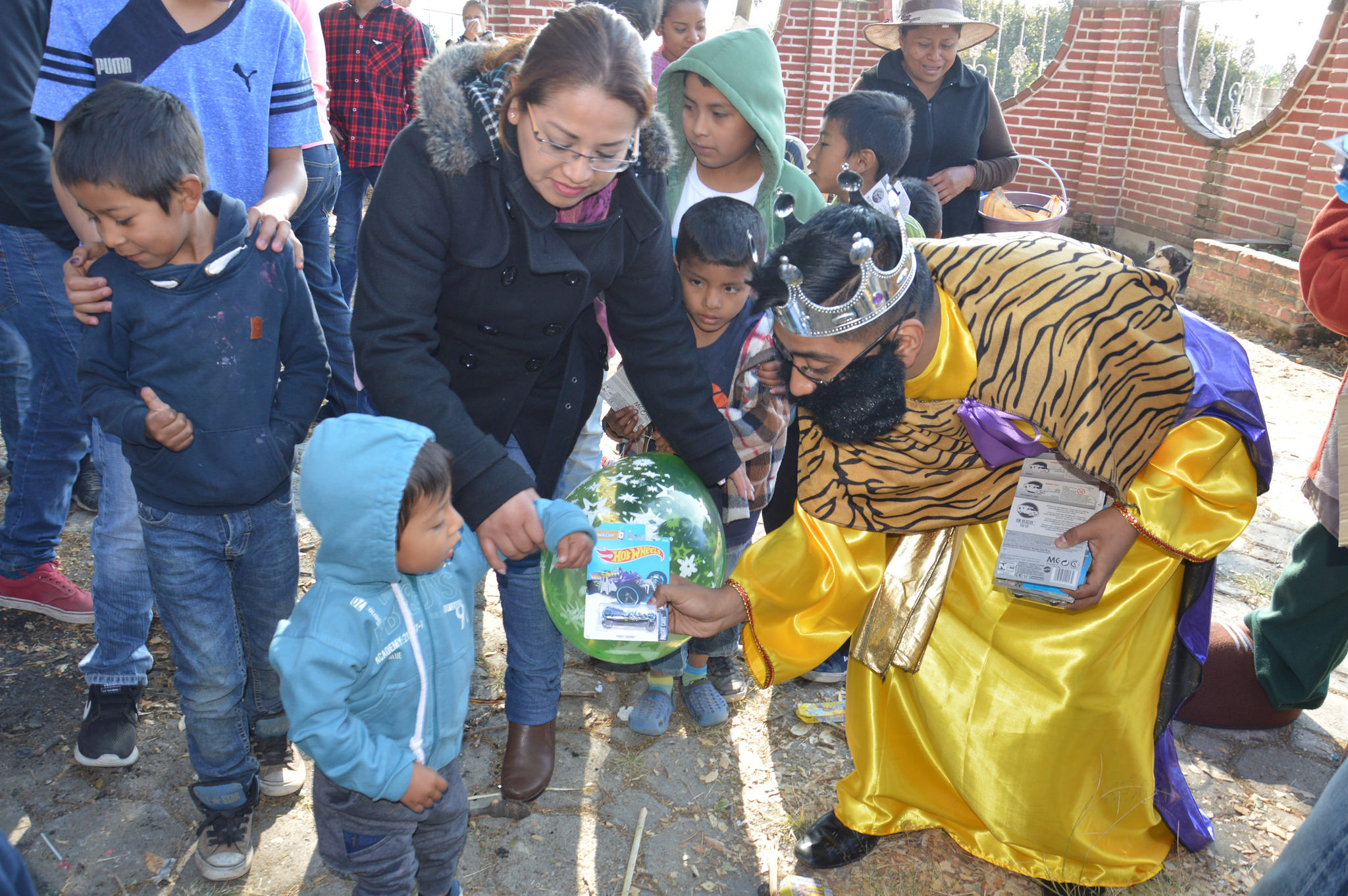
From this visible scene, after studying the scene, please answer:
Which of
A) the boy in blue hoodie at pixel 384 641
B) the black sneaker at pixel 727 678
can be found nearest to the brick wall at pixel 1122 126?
the black sneaker at pixel 727 678

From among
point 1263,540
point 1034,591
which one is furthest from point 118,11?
point 1263,540

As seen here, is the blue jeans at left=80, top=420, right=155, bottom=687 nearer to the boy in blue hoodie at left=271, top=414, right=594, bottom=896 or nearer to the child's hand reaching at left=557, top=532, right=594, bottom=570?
the boy in blue hoodie at left=271, top=414, right=594, bottom=896

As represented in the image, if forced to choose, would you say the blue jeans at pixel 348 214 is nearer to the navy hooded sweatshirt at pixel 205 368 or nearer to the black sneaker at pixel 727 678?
the navy hooded sweatshirt at pixel 205 368

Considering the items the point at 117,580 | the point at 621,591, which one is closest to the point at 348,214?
the point at 117,580

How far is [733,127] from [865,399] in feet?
4.60

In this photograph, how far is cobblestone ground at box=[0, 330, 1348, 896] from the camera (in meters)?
2.40

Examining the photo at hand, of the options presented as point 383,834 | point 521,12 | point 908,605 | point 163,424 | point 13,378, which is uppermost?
point 521,12

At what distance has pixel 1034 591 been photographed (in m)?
2.20

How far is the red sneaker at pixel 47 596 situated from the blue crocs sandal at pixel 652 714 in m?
1.96

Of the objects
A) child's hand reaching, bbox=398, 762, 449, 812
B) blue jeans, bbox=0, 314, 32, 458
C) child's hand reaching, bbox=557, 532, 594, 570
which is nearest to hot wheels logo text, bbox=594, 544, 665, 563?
child's hand reaching, bbox=557, 532, 594, 570

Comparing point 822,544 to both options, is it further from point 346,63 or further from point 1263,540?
point 346,63

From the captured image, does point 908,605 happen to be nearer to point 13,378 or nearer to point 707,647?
point 707,647

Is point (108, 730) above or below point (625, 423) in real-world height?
below

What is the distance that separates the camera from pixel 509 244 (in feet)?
6.95
